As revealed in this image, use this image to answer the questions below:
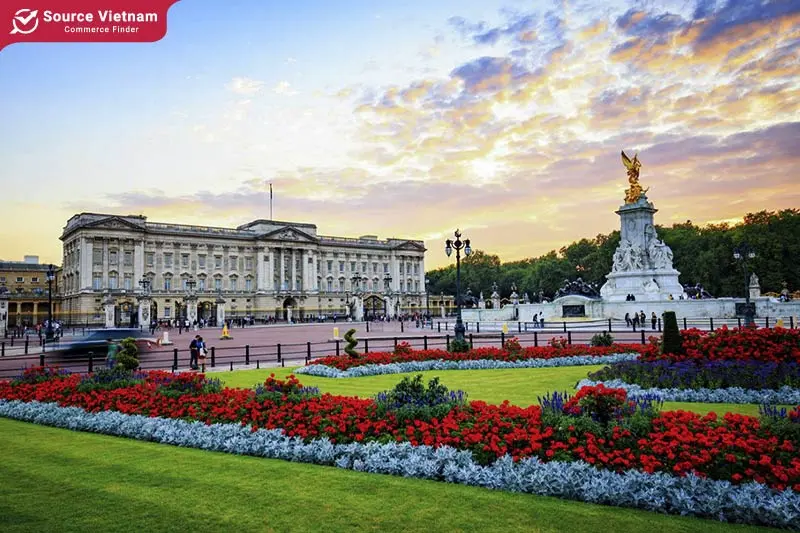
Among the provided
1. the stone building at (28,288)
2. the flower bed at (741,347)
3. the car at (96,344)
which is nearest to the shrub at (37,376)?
the car at (96,344)

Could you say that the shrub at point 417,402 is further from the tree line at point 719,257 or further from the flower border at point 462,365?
the tree line at point 719,257

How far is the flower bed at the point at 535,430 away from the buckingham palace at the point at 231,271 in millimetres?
68814

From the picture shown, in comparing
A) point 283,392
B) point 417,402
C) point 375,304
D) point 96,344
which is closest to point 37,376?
point 283,392

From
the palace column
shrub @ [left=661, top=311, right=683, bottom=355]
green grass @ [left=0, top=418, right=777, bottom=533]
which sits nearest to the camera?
green grass @ [left=0, top=418, right=777, bottom=533]

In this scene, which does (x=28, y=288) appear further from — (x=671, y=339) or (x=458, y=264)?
(x=671, y=339)

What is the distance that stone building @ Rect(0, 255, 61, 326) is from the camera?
312 ft

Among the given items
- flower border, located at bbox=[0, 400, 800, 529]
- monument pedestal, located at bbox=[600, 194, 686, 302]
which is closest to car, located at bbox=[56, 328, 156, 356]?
flower border, located at bbox=[0, 400, 800, 529]

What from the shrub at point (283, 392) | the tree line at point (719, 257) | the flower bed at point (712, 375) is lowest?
the flower bed at point (712, 375)

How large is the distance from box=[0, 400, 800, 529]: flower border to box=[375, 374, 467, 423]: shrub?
2.78 feet

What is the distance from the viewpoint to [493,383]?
613 inches

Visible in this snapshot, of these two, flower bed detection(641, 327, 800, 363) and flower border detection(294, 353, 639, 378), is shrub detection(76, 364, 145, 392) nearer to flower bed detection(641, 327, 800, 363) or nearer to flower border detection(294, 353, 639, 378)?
flower border detection(294, 353, 639, 378)

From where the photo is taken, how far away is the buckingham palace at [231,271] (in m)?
90.2

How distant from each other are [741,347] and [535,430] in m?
9.74

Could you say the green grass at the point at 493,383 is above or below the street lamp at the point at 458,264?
below
